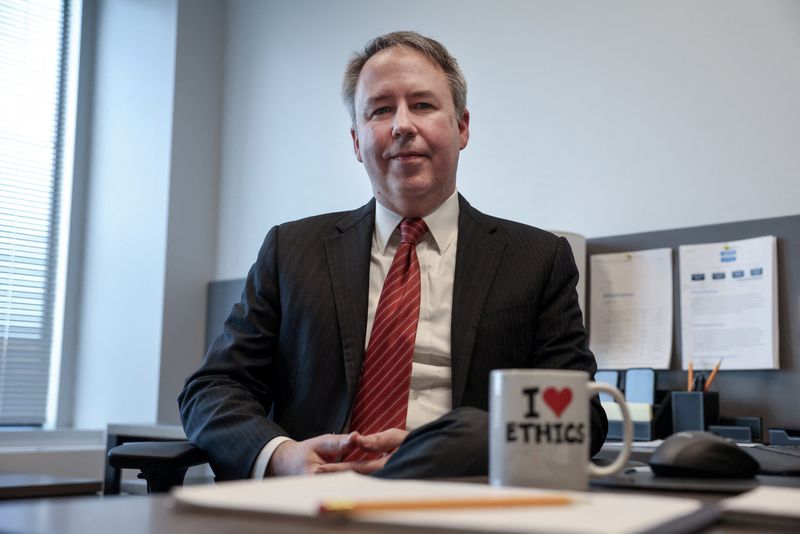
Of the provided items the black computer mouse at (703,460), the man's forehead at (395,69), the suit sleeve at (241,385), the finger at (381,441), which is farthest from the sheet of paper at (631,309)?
the black computer mouse at (703,460)

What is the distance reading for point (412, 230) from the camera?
1.51 metres

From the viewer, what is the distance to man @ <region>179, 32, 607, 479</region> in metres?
1.34

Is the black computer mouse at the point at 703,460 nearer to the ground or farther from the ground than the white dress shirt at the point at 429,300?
nearer to the ground

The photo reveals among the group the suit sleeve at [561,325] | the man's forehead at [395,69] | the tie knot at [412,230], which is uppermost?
the man's forehead at [395,69]

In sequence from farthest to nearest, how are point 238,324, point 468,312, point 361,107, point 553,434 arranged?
point 361,107, point 238,324, point 468,312, point 553,434

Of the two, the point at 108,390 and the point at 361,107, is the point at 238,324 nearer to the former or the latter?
the point at 361,107

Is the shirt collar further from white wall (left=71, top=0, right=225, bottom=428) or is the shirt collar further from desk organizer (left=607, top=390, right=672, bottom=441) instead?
white wall (left=71, top=0, right=225, bottom=428)

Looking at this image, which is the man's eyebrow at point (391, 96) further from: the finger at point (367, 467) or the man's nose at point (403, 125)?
the finger at point (367, 467)

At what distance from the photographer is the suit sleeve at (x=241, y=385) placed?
4.07 ft

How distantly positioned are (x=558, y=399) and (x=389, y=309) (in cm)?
79

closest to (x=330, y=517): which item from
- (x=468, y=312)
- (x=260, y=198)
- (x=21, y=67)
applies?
(x=468, y=312)

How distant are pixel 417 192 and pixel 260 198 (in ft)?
5.85

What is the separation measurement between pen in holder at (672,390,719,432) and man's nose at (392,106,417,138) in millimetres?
860

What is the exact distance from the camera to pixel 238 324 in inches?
58.5
